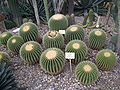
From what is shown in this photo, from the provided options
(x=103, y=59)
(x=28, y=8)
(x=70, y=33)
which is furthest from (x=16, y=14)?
(x=103, y=59)

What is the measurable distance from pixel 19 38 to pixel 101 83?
5.05 ft

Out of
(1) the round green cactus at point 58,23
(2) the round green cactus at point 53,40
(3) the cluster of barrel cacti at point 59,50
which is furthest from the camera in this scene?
(1) the round green cactus at point 58,23

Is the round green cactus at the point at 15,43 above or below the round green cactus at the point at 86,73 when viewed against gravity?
above

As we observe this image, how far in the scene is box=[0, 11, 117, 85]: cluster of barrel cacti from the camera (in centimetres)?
227

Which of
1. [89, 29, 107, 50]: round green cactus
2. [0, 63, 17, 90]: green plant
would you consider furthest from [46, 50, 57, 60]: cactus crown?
[89, 29, 107, 50]: round green cactus

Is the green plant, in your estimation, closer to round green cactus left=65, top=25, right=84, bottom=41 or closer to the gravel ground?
the gravel ground

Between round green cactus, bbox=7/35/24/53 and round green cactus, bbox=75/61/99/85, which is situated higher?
round green cactus, bbox=7/35/24/53

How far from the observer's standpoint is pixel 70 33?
283cm

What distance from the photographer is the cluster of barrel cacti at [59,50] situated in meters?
2.27

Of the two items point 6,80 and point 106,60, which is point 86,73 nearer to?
point 106,60

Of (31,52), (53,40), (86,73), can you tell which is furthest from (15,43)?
(86,73)

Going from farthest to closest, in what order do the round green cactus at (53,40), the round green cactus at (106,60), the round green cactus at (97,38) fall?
the round green cactus at (97,38), the round green cactus at (53,40), the round green cactus at (106,60)

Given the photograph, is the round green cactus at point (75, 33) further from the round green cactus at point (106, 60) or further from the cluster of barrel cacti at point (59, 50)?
the round green cactus at point (106, 60)

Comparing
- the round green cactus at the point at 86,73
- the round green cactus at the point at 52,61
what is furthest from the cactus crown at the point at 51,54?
the round green cactus at the point at 86,73
